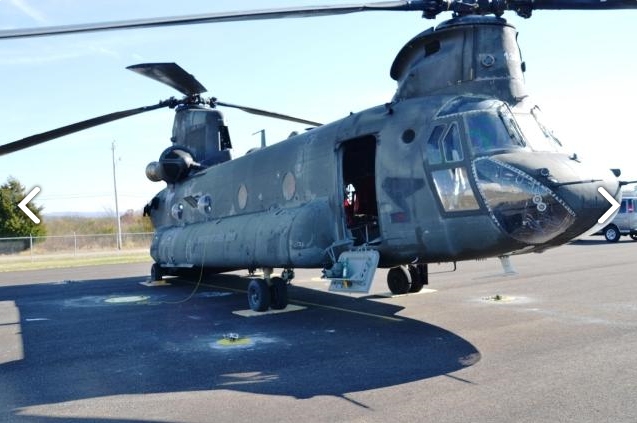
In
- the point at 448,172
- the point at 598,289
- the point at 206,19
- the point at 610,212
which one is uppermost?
the point at 206,19

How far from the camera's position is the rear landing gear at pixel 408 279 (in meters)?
13.1

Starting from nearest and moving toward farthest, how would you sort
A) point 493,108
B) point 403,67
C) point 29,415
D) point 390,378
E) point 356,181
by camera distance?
point 29,415
point 390,378
point 493,108
point 403,67
point 356,181

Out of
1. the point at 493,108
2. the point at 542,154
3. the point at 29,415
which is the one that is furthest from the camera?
the point at 493,108

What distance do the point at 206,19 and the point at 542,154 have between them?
501 cm

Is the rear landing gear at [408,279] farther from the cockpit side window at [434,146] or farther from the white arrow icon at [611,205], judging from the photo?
the white arrow icon at [611,205]

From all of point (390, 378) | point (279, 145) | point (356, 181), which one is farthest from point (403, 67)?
point (390, 378)

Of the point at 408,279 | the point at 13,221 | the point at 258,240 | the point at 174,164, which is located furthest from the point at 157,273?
the point at 13,221

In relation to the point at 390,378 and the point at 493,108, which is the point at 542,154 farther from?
the point at 390,378

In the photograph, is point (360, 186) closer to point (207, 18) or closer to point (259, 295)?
point (259, 295)

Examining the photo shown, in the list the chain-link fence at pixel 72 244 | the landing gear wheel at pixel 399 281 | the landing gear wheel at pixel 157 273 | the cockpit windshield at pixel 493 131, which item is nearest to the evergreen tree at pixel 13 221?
the chain-link fence at pixel 72 244

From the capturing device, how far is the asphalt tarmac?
5.59 meters

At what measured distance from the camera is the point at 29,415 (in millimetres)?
5699

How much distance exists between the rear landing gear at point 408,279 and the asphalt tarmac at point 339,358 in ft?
1.63

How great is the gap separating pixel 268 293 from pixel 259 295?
0.63ft
